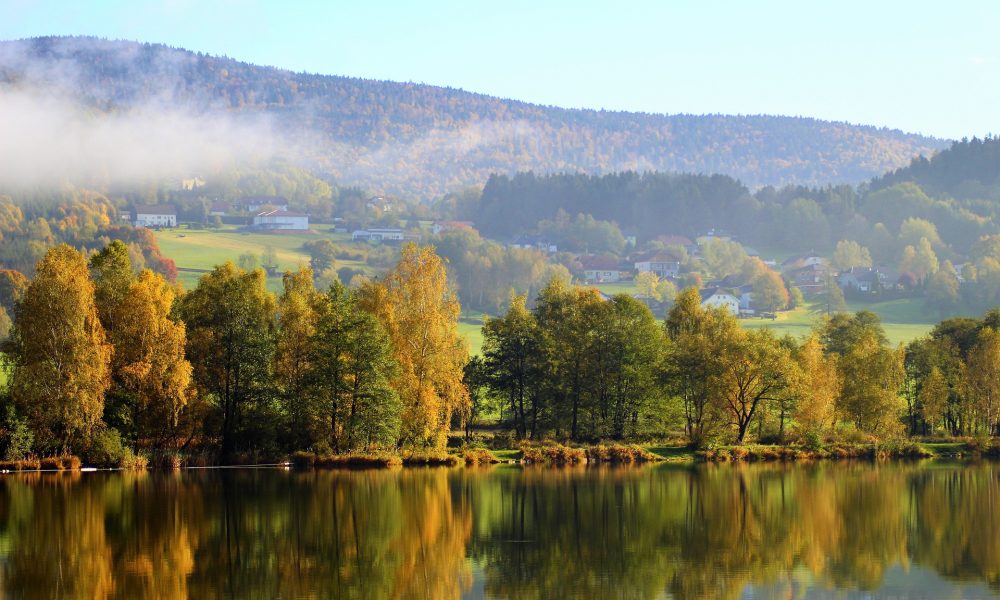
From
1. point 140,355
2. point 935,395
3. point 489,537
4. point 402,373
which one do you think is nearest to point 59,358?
point 140,355

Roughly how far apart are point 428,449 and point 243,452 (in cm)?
966

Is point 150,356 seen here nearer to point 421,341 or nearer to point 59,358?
point 59,358

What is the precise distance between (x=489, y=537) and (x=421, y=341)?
30.1m

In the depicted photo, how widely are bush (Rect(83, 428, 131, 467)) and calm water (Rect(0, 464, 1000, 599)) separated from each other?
2.55 metres

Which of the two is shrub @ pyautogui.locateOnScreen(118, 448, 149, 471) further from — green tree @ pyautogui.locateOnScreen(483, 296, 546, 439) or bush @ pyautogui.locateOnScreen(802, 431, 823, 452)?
bush @ pyautogui.locateOnScreen(802, 431, 823, 452)

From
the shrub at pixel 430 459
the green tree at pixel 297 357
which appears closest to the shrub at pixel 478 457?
the shrub at pixel 430 459

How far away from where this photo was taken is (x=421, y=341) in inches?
2717

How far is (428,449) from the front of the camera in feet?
222

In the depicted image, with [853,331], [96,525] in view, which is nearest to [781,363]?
[853,331]

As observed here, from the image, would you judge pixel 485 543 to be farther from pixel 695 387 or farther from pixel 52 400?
pixel 695 387

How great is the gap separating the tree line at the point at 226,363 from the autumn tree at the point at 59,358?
0.07 meters

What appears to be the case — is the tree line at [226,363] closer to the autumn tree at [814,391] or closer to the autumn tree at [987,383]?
the autumn tree at [814,391]

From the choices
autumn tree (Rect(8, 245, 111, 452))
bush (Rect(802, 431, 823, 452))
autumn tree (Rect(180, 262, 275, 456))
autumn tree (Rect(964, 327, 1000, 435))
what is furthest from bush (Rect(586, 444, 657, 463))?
autumn tree (Rect(8, 245, 111, 452))

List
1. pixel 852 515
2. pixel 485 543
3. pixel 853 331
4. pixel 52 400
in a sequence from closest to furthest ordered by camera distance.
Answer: pixel 485 543, pixel 852 515, pixel 52 400, pixel 853 331
